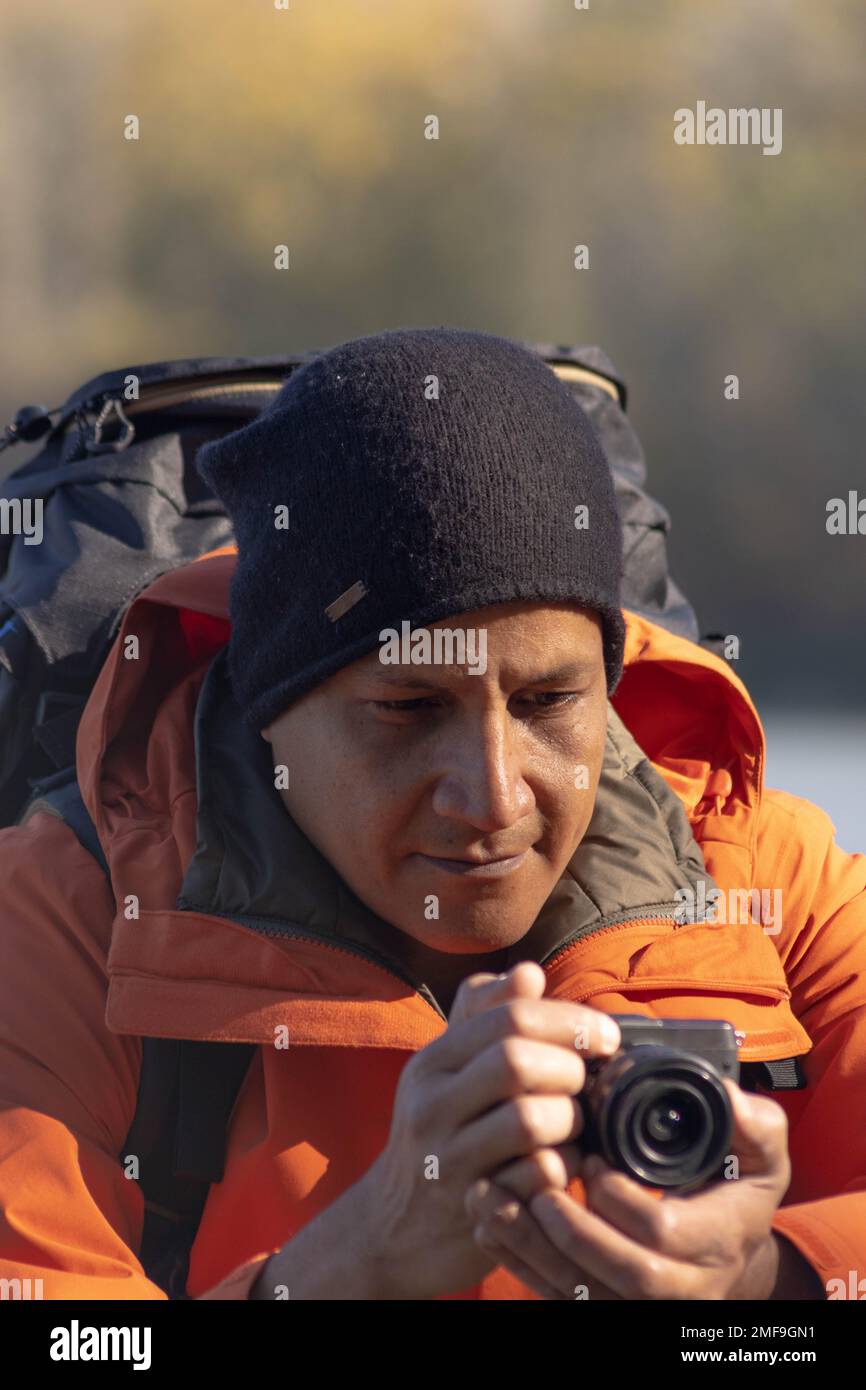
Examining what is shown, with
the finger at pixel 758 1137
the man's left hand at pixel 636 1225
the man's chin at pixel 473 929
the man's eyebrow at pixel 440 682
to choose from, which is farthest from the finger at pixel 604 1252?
the man's eyebrow at pixel 440 682

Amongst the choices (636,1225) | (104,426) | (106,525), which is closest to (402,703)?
(636,1225)

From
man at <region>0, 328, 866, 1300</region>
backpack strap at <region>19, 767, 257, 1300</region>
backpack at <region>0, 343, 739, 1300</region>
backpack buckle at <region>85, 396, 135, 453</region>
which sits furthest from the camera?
backpack buckle at <region>85, 396, 135, 453</region>

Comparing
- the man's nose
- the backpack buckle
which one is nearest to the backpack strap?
the man's nose

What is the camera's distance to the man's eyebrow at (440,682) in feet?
5.28

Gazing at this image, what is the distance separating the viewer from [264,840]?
176 cm

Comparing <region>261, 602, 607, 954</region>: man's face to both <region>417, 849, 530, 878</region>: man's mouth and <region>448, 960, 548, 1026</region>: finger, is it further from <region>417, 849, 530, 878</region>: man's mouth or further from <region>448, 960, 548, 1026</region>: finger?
<region>448, 960, 548, 1026</region>: finger

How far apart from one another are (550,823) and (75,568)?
0.87 m

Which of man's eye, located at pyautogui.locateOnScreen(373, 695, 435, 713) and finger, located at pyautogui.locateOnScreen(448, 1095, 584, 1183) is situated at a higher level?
man's eye, located at pyautogui.locateOnScreen(373, 695, 435, 713)

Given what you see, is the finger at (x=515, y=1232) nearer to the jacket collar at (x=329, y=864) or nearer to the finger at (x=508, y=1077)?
the finger at (x=508, y=1077)

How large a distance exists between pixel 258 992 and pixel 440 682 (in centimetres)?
37

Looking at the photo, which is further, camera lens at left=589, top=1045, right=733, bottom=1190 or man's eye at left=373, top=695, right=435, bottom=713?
man's eye at left=373, top=695, right=435, bottom=713

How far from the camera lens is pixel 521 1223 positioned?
137 cm

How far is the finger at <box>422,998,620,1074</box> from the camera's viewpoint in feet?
4.42

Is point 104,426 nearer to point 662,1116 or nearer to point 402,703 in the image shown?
point 402,703
